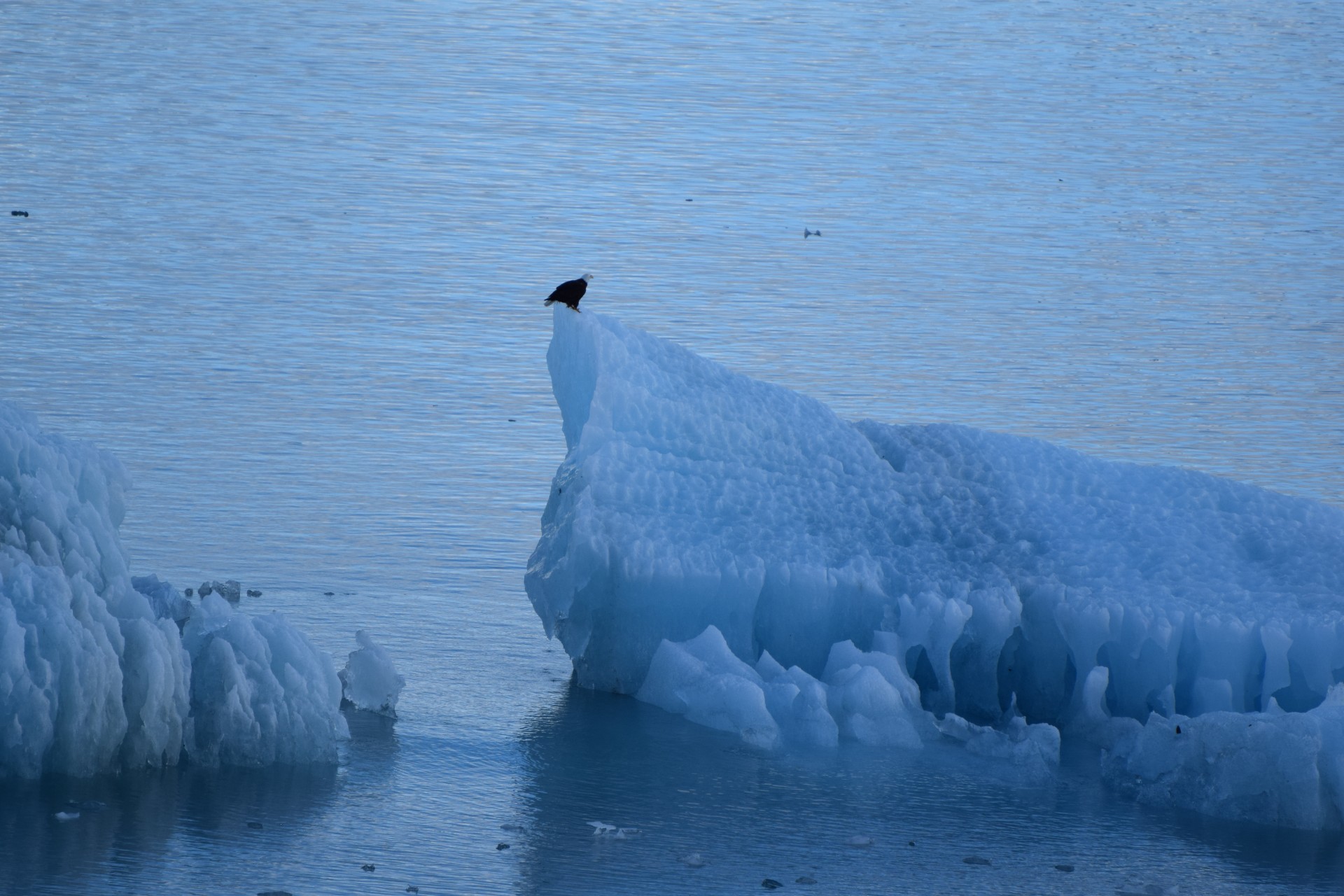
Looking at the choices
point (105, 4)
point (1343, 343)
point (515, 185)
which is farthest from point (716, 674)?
point (105, 4)

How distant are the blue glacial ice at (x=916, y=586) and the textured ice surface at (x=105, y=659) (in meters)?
1.39

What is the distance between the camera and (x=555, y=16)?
33.6 m

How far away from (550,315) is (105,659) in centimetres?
895

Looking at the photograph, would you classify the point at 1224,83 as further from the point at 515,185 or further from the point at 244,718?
the point at 244,718

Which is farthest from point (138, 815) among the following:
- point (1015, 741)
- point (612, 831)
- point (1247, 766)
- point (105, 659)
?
point (1247, 766)

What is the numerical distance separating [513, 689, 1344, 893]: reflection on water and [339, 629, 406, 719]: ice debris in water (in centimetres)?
53

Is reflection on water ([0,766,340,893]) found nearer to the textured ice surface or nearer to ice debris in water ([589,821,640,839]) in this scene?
the textured ice surface

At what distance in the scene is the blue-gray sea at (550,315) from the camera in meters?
7.11

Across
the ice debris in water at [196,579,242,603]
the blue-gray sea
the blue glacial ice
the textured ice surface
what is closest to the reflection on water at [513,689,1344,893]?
the blue-gray sea

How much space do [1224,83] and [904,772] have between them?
21458mm

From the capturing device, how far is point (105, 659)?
7.12 meters

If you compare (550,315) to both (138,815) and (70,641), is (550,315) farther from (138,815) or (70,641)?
(138,815)

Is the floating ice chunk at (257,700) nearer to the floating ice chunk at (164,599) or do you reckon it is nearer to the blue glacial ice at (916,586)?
the floating ice chunk at (164,599)

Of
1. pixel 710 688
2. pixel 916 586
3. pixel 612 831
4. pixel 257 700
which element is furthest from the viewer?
pixel 916 586
